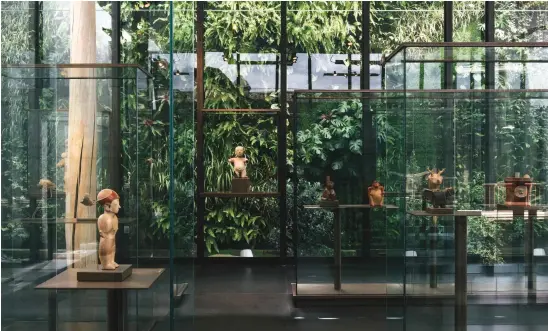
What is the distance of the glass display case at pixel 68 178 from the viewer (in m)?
1.55

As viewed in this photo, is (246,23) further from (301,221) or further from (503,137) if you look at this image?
(503,137)

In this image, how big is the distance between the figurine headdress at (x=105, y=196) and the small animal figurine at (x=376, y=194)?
3.23 metres

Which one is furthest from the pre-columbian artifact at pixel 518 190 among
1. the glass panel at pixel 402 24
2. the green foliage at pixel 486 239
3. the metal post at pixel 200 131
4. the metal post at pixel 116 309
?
the metal post at pixel 200 131

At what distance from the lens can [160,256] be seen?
2.05m

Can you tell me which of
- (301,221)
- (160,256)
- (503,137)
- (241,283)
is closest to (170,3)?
(160,256)

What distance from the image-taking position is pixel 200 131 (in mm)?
7230

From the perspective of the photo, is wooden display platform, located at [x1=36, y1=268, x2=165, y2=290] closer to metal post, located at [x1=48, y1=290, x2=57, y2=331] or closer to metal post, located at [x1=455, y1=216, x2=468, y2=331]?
metal post, located at [x1=48, y1=290, x2=57, y2=331]

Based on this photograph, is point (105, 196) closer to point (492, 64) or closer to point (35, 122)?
point (35, 122)

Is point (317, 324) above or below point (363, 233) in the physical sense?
below

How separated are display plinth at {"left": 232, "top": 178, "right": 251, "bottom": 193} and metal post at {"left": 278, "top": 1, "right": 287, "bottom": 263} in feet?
1.86

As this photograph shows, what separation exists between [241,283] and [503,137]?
362cm

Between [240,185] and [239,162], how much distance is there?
1.55 ft

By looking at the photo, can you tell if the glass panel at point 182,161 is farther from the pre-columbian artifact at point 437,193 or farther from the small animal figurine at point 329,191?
the small animal figurine at point 329,191

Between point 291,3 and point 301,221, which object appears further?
point 291,3
